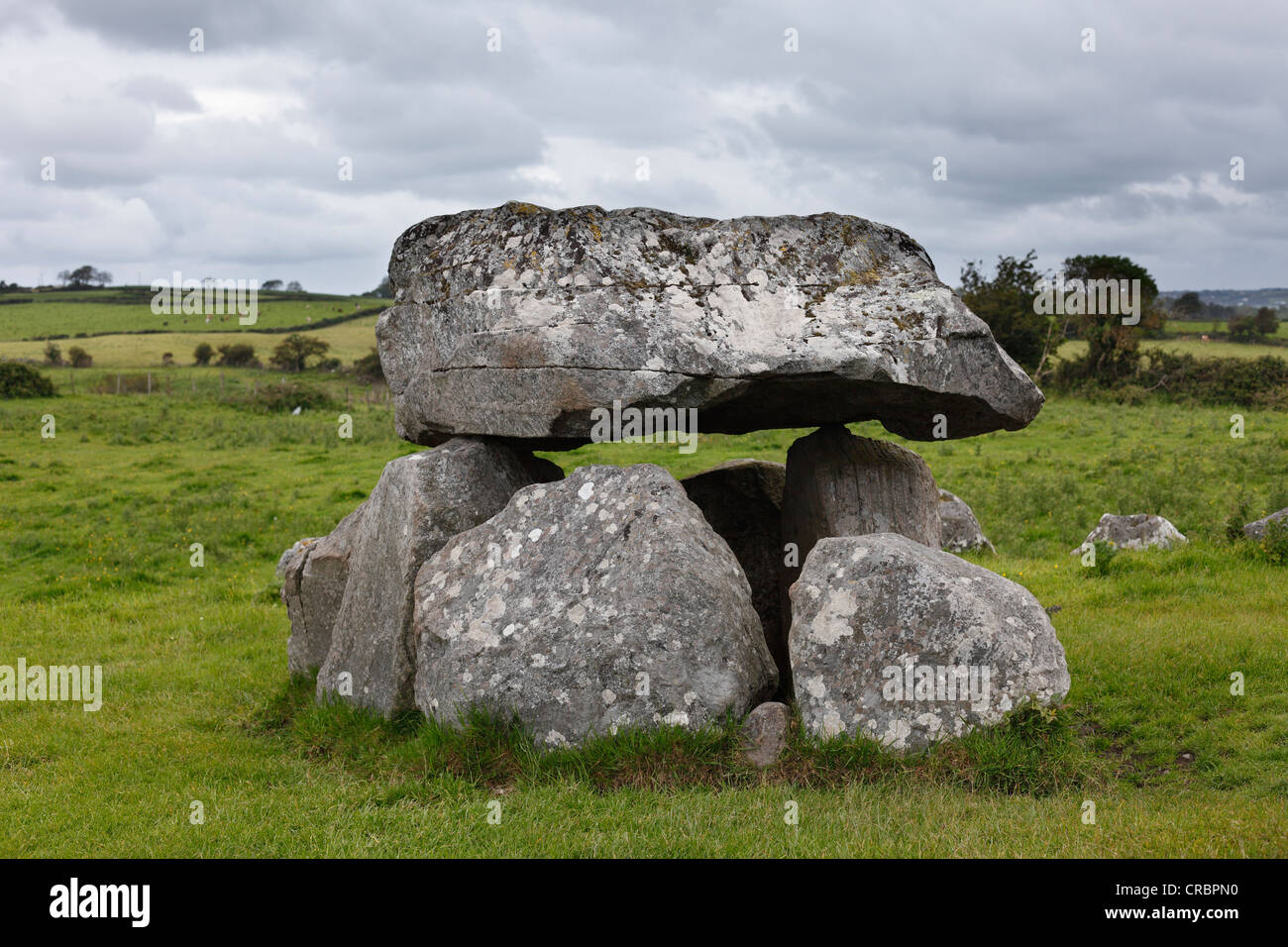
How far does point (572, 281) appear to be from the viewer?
9.45 m

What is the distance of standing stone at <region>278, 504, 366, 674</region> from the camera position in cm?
1076

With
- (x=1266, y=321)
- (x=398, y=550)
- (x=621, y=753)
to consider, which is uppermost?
(x=1266, y=321)

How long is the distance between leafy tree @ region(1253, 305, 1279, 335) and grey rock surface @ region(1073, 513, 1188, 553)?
162 ft

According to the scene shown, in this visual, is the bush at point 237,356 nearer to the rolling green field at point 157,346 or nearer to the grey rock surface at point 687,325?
the rolling green field at point 157,346

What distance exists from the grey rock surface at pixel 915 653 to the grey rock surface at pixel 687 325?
2068mm

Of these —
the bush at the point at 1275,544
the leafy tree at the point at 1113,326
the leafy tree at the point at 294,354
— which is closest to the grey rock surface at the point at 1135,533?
the bush at the point at 1275,544

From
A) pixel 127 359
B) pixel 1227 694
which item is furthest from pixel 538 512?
pixel 127 359

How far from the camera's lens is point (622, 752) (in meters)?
7.80

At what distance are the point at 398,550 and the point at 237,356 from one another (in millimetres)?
55566

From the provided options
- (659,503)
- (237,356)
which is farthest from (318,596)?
(237,356)

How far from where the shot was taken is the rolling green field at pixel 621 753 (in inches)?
268

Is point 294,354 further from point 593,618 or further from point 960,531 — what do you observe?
point 593,618

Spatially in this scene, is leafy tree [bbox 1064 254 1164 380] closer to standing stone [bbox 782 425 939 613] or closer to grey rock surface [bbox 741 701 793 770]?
standing stone [bbox 782 425 939 613]
